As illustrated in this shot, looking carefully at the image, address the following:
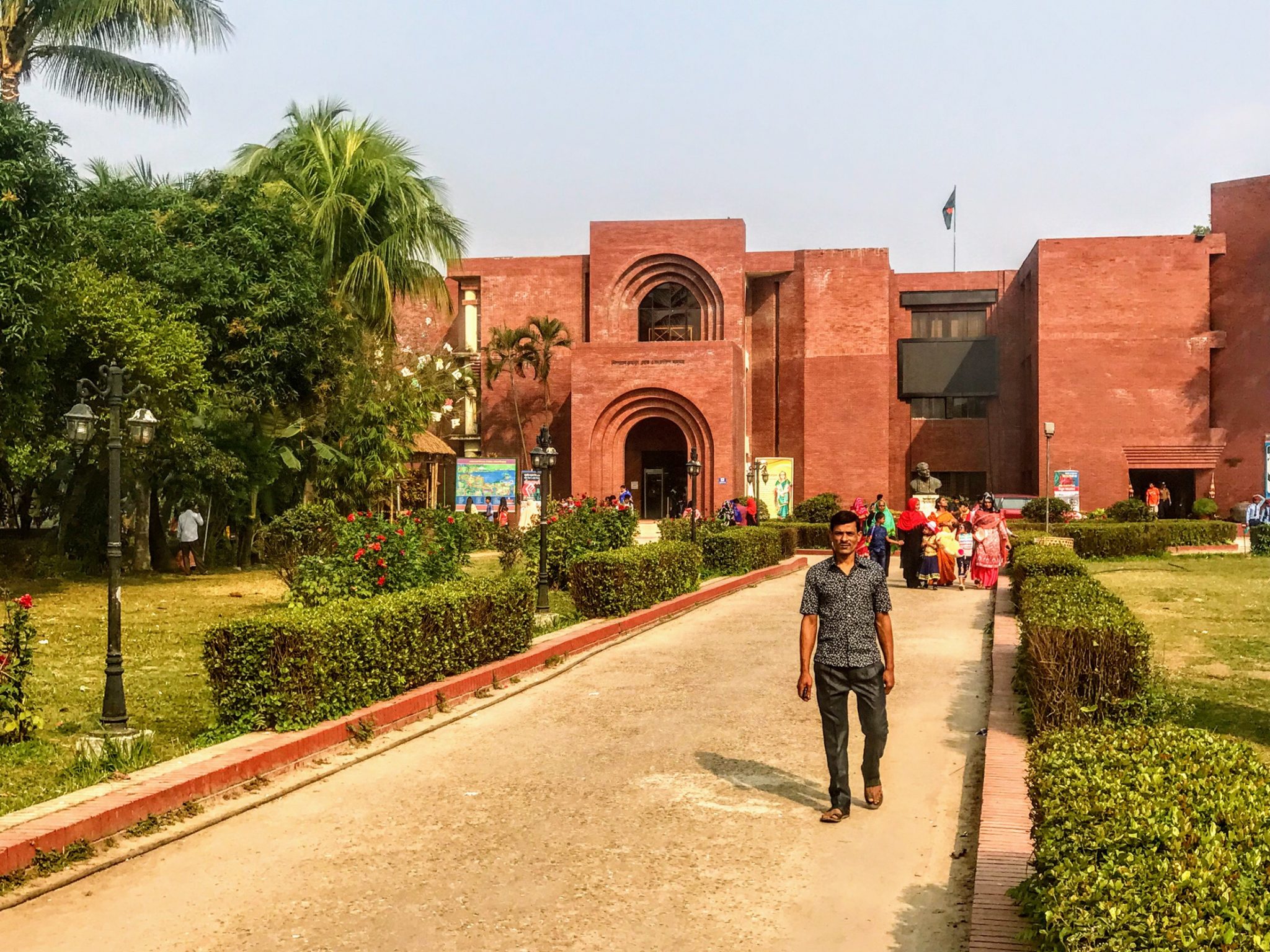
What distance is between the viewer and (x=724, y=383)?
38.0 m

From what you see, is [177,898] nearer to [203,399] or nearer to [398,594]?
[398,594]

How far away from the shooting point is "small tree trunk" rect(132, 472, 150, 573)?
23.7 m

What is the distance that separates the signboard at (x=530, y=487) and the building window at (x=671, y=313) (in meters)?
6.99

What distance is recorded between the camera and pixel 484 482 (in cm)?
3741

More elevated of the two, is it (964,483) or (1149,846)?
(964,483)

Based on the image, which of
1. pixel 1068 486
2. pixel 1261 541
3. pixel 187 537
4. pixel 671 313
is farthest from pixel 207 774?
pixel 671 313

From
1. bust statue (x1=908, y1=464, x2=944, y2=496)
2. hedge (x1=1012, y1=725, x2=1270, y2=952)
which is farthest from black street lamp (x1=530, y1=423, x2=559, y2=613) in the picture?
bust statue (x1=908, y1=464, x2=944, y2=496)

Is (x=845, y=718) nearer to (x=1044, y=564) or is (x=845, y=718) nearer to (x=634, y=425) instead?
(x=1044, y=564)

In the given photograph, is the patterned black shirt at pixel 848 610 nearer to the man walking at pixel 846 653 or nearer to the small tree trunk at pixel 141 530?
the man walking at pixel 846 653

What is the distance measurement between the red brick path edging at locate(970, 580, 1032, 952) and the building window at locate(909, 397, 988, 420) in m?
36.3

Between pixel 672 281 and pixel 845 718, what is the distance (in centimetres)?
3579

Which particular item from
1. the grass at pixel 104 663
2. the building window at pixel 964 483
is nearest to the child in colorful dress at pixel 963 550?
the grass at pixel 104 663

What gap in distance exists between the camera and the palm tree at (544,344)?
41812 millimetres

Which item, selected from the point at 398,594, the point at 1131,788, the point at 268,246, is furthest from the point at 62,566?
the point at 1131,788
